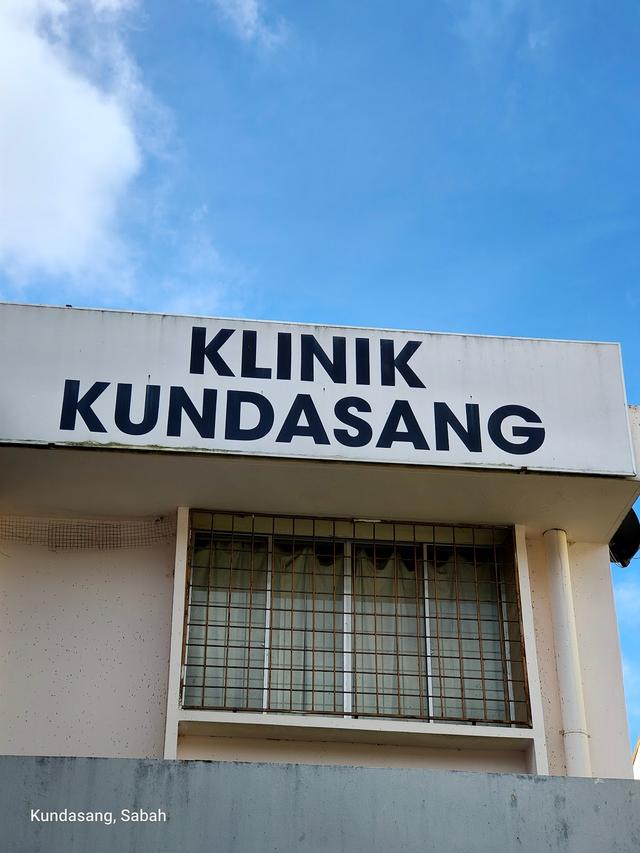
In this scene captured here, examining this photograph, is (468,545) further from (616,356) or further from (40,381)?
(40,381)

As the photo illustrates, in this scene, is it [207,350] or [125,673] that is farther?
[207,350]

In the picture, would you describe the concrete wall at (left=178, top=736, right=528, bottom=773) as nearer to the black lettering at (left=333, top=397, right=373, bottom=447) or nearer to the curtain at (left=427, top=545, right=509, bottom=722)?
the curtain at (left=427, top=545, right=509, bottom=722)

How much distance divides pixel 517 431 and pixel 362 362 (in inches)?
48.1

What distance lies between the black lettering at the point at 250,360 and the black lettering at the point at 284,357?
8 centimetres

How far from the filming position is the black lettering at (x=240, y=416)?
840cm

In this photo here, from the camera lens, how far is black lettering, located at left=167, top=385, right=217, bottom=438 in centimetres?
838

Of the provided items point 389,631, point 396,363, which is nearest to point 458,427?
point 396,363

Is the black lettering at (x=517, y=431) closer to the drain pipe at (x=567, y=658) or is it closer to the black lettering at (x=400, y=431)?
the black lettering at (x=400, y=431)

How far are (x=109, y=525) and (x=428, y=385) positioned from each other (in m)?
2.64

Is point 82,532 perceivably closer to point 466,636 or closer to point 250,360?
point 250,360

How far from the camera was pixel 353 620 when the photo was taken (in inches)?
352

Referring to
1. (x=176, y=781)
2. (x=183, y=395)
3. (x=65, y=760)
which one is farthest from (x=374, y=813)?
(x=183, y=395)

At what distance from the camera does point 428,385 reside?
8.73 metres

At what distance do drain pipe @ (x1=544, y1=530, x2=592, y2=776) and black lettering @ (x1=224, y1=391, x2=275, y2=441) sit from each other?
2.41 metres
